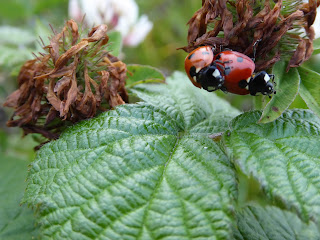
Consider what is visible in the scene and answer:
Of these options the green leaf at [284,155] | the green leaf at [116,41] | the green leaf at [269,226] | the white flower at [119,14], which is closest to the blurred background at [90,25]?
the white flower at [119,14]

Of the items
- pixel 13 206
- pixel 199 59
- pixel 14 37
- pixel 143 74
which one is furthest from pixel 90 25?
pixel 14 37

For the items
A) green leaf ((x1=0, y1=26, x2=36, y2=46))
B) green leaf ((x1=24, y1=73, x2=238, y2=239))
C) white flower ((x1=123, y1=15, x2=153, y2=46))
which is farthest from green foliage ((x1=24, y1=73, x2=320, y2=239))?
white flower ((x1=123, y1=15, x2=153, y2=46))

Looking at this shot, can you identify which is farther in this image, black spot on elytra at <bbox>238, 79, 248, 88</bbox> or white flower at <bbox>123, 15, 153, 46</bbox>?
white flower at <bbox>123, 15, 153, 46</bbox>

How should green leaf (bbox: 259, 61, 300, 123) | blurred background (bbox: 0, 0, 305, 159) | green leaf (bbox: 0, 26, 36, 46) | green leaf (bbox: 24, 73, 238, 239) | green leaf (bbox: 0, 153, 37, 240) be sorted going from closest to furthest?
green leaf (bbox: 24, 73, 238, 239) < green leaf (bbox: 259, 61, 300, 123) < green leaf (bbox: 0, 153, 37, 240) < blurred background (bbox: 0, 0, 305, 159) < green leaf (bbox: 0, 26, 36, 46)

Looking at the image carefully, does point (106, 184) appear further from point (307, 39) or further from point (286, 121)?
point (307, 39)

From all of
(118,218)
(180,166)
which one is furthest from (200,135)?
(118,218)

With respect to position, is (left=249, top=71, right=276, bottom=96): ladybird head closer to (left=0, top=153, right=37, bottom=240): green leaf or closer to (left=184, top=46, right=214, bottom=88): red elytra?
(left=184, top=46, right=214, bottom=88): red elytra

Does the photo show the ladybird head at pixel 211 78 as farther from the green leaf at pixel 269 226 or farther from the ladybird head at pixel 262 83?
the green leaf at pixel 269 226
